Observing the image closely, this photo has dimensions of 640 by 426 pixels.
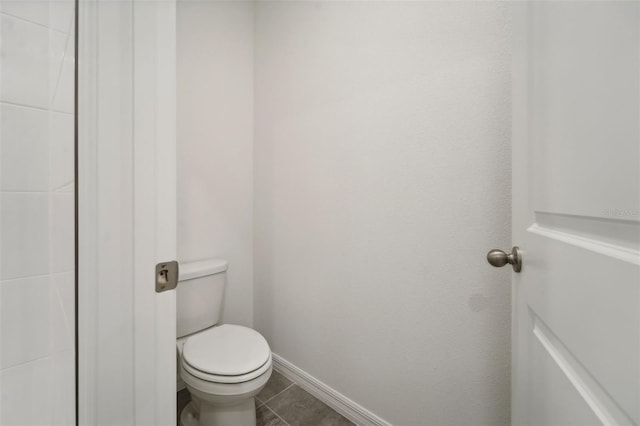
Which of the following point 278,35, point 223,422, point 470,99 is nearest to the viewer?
point 470,99

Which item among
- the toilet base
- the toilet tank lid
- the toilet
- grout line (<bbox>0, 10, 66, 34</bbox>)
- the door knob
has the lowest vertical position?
the toilet base

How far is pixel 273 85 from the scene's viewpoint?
1.58 metres

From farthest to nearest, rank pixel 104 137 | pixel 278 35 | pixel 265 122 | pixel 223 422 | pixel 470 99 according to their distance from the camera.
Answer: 1. pixel 265 122
2. pixel 278 35
3. pixel 223 422
4. pixel 470 99
5. pixel 104 137

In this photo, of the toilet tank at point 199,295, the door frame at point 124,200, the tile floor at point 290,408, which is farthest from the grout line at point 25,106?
the tile floor at point 290,408

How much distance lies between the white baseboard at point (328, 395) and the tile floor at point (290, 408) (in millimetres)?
25

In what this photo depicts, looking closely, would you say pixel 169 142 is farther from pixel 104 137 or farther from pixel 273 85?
pixel 273 85

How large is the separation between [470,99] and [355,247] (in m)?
0.74

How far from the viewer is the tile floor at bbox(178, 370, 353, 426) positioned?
1.20m

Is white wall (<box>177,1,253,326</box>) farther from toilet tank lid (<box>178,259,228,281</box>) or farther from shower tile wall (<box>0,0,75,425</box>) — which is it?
shower tile wall (<box>0,0,75,425</box>)

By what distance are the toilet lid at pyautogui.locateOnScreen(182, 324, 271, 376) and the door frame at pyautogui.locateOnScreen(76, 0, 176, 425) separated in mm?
618

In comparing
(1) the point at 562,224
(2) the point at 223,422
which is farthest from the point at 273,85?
(2) the point at 223,422

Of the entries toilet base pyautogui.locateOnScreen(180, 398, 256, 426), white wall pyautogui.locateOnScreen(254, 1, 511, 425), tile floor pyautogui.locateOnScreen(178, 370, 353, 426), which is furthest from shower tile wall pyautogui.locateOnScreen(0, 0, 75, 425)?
white wall pyautogui.locateOnScreen(254, 1, 511, 425)

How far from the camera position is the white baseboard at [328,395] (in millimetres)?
1143

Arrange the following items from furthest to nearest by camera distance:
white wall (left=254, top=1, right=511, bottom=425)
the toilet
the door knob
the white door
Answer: the toilet, white wall (left=254, top=1, right=511, bottom=425), the door knob, the white door
